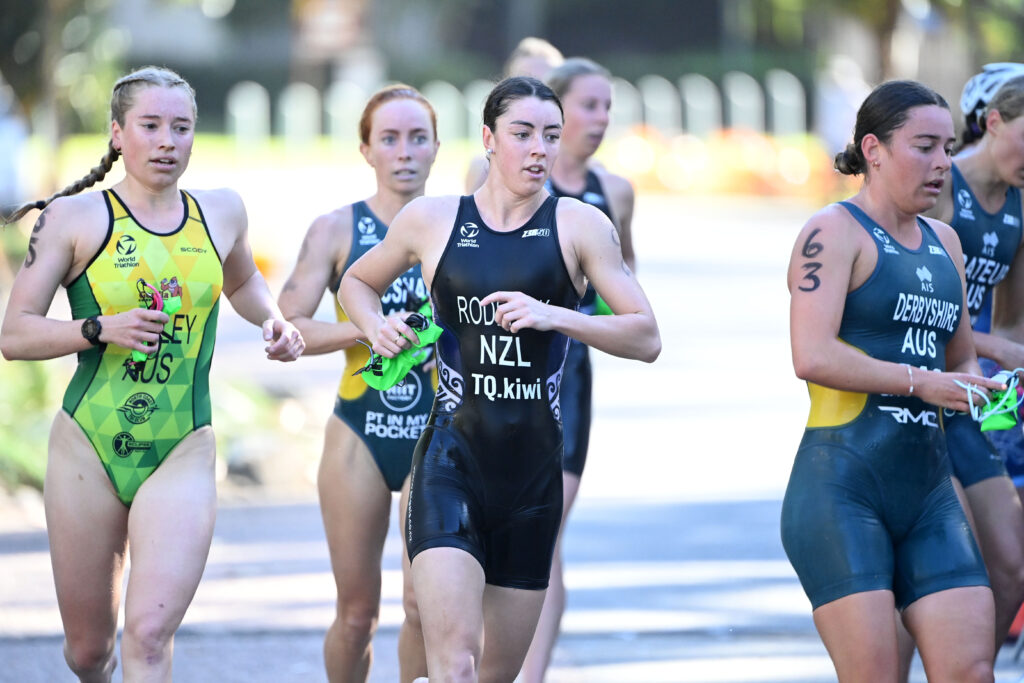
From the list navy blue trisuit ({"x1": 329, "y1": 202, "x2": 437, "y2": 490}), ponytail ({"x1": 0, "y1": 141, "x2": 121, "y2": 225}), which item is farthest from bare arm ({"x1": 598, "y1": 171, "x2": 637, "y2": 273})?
ponytail ({"x1": 0, "y1": 141, "x2": 121, "y2": 225})

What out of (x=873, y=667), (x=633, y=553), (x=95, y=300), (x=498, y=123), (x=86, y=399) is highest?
(x=498, y=123)

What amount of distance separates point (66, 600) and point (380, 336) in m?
1.37

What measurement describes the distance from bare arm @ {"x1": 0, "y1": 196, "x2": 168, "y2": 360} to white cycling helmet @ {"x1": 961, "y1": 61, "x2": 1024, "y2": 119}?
3.31 m

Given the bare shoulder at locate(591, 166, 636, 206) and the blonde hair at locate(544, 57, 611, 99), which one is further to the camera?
the bare shoulder at locate(591, 166, 636, 206)

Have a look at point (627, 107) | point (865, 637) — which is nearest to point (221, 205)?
point (865, 637)

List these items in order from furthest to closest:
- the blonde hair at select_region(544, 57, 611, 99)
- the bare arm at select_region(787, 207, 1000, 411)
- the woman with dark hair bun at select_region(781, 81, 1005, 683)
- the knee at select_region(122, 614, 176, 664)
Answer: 1. the blonde hair at select_region(544, 57, 611, 99)
2. the knee at select_region(122, 614, 176, 664)
3. the bare arm at select_region(787, 207, 1000, 411)
4. the woman with dark hair bun at select_region(781, 81, 1005, 683)

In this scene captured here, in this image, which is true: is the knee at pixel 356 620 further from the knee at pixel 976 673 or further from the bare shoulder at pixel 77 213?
the knee at pixel 976 673

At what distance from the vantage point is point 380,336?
4859mm

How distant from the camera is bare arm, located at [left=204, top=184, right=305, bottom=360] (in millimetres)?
5344

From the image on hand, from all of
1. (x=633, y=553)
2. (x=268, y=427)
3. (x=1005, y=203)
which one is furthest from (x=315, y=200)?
(x=1005, y=203)

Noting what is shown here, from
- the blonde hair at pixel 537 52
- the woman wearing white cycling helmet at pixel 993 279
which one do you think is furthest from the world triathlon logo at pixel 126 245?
the woman wearing white cycling helmet at pixel 993 279

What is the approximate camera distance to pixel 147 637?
186 inches

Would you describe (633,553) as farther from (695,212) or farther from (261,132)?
(261,132)

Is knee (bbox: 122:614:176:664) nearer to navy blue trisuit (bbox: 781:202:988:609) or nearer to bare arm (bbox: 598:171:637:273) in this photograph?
navy blue trisuit (bbox: 781:202:988:609)
